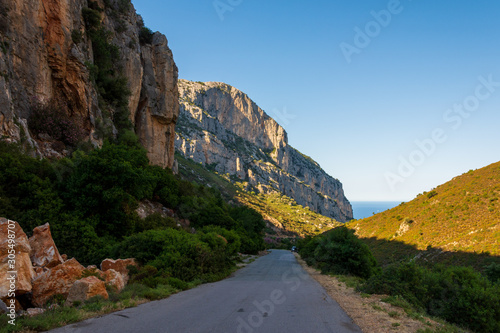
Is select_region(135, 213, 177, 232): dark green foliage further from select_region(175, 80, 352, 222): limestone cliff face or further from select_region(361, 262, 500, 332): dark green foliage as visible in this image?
select_region(175, 80, 352, 222): limestone cliff face

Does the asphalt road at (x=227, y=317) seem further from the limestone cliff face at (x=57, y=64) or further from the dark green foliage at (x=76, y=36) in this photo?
the dark green foliage at (x=76, y=36)

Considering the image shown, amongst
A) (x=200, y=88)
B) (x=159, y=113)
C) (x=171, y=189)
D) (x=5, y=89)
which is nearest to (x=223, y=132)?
(x=200, y=88)

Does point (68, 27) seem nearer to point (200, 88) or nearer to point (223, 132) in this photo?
point (223, 132)

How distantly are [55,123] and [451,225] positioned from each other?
121 feet

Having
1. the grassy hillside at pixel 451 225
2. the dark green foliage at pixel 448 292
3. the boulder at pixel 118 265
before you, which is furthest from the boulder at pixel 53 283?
the grassy hillside at pixel 451 225

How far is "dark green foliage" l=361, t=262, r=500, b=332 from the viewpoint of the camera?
9366mm

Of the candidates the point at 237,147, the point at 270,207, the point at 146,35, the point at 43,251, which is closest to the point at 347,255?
the point at 43,251

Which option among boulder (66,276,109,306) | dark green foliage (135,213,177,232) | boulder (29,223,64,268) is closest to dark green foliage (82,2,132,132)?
dark green foliage (135,213,177,232)

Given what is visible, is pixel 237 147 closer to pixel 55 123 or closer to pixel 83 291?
pixel 55 123

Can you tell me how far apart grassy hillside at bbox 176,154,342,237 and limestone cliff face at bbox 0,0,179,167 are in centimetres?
5089

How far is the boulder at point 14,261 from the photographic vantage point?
22.5 ft

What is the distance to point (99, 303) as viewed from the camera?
755 centimetres

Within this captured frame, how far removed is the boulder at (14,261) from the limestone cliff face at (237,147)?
11808cm

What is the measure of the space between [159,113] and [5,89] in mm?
21531
